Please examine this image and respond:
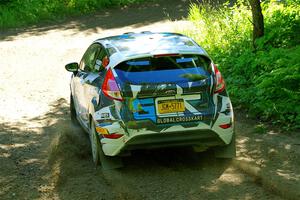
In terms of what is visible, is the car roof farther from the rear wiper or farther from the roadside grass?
the roadside grass

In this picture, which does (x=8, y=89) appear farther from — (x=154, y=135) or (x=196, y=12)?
(x=154, y=135)

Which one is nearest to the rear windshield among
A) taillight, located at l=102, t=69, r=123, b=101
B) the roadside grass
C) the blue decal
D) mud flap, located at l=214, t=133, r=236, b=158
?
taillight, located at l=102, t=69, r=123, b=101

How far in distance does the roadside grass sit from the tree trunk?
12.4m

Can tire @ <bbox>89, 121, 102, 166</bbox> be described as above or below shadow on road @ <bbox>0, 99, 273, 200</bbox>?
above

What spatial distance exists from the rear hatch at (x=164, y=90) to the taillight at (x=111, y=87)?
7cm

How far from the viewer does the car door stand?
29.2ft

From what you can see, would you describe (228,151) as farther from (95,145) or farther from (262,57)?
(262,57)

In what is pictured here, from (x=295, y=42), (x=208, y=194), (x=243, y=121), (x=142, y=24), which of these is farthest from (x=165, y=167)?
(x=142, y=24)

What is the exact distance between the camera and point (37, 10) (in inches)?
939

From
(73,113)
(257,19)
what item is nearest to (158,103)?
(73,113)

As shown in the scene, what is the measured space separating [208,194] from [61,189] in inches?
73.5

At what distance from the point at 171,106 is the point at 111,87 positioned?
2.72 ft

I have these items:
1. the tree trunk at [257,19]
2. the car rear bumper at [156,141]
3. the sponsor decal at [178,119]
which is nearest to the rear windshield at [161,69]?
the sponsor decal at [178,119]

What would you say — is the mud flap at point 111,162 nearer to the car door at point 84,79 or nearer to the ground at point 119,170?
the ground at point 119,170
